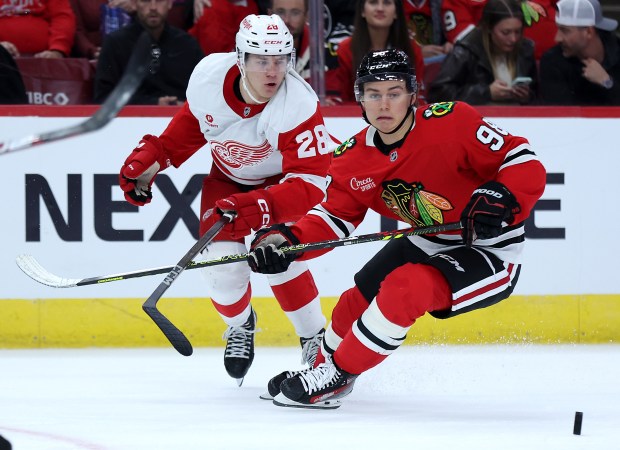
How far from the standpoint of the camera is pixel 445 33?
194 inches

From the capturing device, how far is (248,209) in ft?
11.6

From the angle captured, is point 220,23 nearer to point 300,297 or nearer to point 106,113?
point 300,297

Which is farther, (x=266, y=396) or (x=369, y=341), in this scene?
(x=266, y=396)

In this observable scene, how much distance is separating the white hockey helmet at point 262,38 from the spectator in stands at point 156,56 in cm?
107

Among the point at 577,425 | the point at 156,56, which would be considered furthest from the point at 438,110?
the point at 156,56

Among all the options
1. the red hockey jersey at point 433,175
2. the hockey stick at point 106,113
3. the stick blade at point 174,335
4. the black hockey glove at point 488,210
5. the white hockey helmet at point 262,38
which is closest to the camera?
the hockey stick at point 106,113

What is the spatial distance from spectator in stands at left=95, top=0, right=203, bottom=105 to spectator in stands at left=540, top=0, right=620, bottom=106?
142 cm

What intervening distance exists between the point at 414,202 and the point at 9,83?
2.04 m

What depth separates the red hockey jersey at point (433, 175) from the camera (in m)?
3.17

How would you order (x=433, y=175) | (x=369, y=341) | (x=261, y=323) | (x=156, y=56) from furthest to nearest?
(x=261, y=323) → (x=156, y=56) → (x=433, y=175) → (x=369, y=341)

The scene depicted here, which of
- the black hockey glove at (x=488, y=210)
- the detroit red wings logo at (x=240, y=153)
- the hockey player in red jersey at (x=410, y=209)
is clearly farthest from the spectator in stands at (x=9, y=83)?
the black hockey glove at (x=488, y=210)

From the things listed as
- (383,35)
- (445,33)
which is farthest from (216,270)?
(445,33)

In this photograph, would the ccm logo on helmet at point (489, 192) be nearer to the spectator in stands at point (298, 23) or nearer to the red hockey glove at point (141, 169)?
the red hockey glove at point (141, 169)

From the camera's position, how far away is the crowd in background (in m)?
4.70
